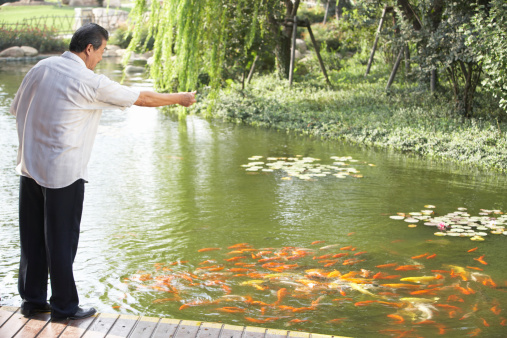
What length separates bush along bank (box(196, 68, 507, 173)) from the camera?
9.07 m

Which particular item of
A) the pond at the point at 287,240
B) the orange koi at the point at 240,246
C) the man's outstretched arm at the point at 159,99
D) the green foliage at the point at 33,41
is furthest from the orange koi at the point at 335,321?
the green foliage at the point at 33,41

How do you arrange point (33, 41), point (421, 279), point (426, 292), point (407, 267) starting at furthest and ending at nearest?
point (33, 41) → point (407, 267) → point (421, 279) → point (426, 292)

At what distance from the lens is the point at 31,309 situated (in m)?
3.23

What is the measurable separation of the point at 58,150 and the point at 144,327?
1.05 meters

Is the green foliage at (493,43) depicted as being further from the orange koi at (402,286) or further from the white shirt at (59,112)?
the white shirt at (59,112)

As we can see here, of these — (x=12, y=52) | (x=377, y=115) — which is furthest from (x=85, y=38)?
(x=12, y=52)

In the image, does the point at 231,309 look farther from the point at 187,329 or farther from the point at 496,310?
the point at 496,310

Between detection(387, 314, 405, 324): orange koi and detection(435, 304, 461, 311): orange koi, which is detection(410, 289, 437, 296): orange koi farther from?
detection(387, 314, 405, 324): orange koi

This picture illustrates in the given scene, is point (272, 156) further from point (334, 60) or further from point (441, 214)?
point (334, 60)

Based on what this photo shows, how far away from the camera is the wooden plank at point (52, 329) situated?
2983mm

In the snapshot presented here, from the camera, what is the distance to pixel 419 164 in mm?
8641

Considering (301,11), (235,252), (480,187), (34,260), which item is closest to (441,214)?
(480,187)

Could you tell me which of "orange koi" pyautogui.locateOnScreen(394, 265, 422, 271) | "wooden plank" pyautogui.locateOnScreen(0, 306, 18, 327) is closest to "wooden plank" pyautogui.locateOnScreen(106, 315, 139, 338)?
"wooden plank" pyautogui.locateOnScreen(0, 306, 18, 327)

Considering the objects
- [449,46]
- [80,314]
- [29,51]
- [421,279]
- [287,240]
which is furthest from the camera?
[29,51]
